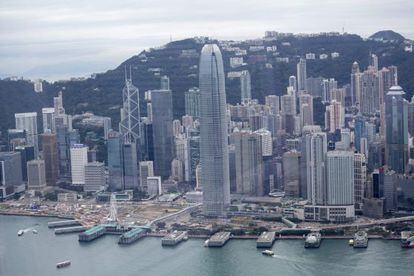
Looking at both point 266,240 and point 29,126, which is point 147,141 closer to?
point 29,126

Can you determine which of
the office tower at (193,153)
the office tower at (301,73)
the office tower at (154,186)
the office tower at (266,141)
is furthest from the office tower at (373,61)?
the office tower at (154,186)

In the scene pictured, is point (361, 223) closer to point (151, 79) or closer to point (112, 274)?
point (112, 274)

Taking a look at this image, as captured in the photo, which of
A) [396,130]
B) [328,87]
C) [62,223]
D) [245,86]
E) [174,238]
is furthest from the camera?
[328,87]

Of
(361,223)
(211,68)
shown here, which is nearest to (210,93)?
(211,68)

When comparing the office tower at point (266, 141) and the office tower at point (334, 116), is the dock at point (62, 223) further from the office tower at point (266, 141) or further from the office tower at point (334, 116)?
the office tower at point (334, 116)

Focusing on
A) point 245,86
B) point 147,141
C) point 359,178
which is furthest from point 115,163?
point 359,178

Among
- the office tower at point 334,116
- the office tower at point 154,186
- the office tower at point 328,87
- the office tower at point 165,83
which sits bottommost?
the office tower at point 154,186

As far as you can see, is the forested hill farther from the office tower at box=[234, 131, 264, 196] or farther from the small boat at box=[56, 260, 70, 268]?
the small boat at box=[56, 260, 70, 268]
